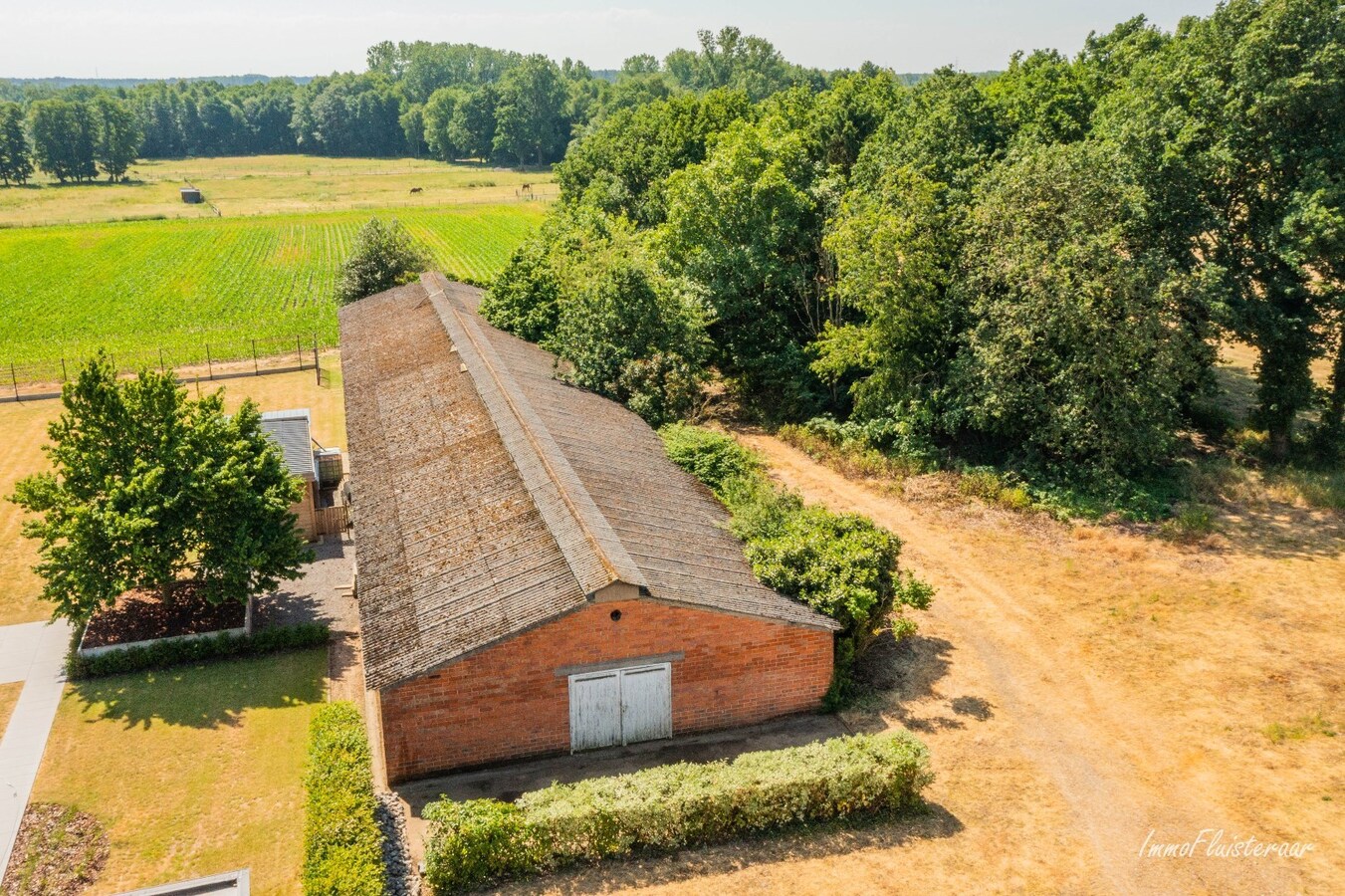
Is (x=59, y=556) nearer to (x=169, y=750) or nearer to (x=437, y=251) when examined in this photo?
(x=169, y=750)

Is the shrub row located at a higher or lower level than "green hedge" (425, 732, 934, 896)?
lower

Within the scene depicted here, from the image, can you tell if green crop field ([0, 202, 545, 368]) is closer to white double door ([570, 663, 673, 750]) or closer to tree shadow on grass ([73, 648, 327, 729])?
tree shadow on grass ([73, 648, 327, 729])

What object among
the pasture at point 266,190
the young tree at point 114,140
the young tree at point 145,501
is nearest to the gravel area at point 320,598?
the young tree at point 145,501

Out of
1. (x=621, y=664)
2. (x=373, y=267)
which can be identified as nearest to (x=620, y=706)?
(x=621, y=664)

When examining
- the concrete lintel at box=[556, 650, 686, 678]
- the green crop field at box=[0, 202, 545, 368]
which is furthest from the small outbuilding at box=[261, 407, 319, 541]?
the green crop field at box=[0, 202, 545, 368]

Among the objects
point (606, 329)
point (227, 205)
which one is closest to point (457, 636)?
point (606, 329)

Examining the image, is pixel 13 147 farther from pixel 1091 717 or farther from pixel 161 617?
pixel 1091 717

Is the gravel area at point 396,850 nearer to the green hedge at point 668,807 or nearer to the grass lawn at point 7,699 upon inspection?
the green hedge at point 668,807
